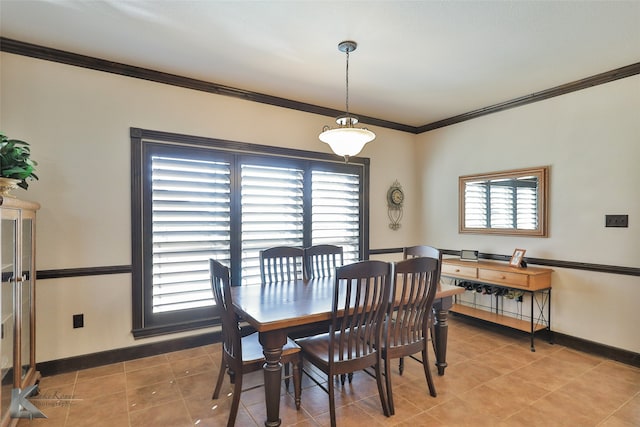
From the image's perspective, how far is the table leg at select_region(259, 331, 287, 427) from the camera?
1921mm

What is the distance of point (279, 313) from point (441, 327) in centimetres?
145

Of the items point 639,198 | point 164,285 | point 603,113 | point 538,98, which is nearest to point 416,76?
point 538,98

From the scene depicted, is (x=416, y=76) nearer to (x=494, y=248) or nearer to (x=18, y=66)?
(x=494, y=248)

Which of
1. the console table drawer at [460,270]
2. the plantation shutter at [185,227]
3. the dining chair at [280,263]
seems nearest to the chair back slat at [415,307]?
the dining chair at [280,263]

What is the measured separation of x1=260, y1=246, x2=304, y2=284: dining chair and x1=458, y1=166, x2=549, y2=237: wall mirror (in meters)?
2.41

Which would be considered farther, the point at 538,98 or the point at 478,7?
the point at 538,98

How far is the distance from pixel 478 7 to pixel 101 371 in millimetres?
3992

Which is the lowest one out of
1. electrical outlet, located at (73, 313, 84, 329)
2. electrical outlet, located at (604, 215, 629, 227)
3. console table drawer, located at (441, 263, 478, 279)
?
electrical outlet, located at (73, 313, 84, 329)

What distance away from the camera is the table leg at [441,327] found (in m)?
2.69

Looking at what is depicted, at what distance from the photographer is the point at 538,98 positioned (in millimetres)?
3605

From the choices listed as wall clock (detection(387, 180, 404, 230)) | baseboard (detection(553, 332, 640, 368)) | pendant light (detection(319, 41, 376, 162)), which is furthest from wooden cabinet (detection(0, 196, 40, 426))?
baseboard (detection(553, 332, 640, 368))

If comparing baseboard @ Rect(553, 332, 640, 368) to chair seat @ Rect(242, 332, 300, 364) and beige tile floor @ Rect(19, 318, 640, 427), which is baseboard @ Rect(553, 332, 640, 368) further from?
chair seat @ Rect(242, 332, 300, 364)

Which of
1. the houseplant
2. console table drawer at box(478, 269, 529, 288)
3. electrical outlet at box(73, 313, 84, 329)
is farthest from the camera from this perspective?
console table drawer at box(478, 269, 529, 288)

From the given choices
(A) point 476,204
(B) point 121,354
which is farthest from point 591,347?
(B) point 121,354
